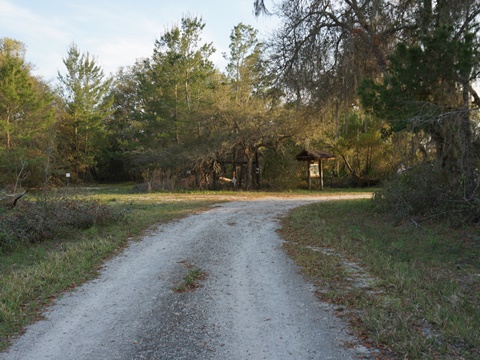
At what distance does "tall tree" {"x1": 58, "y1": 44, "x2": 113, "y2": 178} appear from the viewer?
112 feet

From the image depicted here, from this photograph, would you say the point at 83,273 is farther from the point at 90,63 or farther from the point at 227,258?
the point at 90,63

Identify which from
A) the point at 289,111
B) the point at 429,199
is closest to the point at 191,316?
the point at 429,199

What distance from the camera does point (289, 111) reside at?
20.8m

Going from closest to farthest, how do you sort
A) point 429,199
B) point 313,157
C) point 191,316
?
point 191,316 < point 429,199 < point 313,157

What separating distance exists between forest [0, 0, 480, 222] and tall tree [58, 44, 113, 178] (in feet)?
0.37

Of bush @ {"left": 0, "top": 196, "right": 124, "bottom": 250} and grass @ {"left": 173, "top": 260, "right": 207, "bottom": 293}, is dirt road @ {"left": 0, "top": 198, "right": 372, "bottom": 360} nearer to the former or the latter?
grass @ {"left": 173, "top": 260, "right": 207, "bottom": 293}

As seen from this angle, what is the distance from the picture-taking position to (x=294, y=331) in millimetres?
3902

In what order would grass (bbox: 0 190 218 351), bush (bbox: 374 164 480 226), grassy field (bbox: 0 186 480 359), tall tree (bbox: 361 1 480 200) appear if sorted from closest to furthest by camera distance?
1. grassy field (bbox: 0 186 480 359)
2. grass (bbox: 0 190 218 351)
3. tall tree (bbox: 361 1 480 200)
4. bush (bbox: 374 164 480 226)

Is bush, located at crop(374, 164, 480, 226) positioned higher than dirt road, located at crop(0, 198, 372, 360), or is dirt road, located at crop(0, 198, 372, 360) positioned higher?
bush, located at crop(374, 164, 480, 226)

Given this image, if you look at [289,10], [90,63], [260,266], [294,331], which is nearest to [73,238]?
[260,266]

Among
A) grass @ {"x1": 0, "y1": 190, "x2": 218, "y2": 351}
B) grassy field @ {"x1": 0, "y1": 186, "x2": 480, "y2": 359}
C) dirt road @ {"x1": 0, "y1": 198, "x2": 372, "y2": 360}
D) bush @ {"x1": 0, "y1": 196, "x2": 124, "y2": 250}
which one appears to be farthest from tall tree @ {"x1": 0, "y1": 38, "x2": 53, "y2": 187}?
dirt road @ {"x1": 0, "y1": 198, "x2": 372, "y2": 360}

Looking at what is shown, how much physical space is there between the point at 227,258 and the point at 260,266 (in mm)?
825

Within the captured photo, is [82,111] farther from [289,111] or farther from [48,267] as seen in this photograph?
[48,267]

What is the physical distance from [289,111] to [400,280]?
1646 cm
